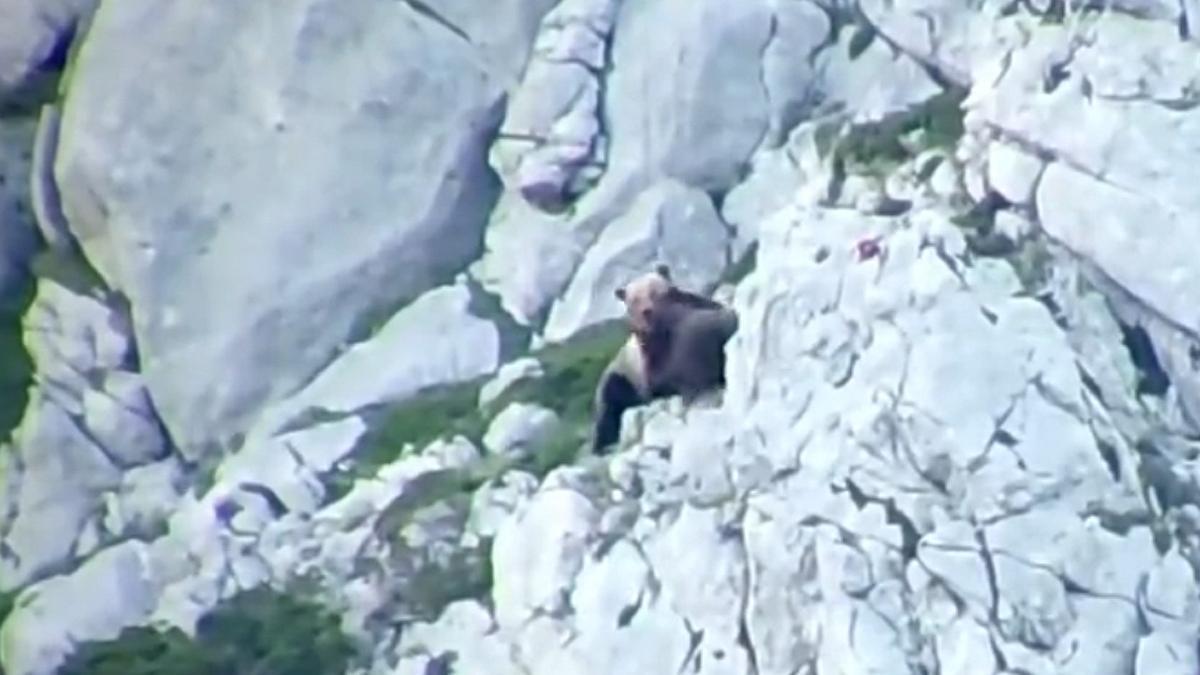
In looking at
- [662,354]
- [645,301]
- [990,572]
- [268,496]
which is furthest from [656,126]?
[990,572]

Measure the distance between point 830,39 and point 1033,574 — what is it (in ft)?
19.2

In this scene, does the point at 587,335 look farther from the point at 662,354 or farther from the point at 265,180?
the point at 265,180

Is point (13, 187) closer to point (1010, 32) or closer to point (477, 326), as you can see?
point (477, 326)

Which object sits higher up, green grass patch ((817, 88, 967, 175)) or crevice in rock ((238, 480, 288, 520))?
green grass patch ((817, 88, 967, 175))

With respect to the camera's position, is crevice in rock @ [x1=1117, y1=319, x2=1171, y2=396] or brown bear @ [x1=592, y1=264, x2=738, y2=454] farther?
A: brown bear @ [x1=592, y1=264, x2=738, y2=454]

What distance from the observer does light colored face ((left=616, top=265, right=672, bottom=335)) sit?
16812 mm

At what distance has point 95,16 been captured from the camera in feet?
68.1

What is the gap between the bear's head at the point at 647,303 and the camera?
16.8 metres

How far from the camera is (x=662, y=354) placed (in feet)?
54.9

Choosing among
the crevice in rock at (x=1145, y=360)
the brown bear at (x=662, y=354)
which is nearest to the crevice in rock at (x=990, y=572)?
the crevice in rock at (x=1145, y=360)

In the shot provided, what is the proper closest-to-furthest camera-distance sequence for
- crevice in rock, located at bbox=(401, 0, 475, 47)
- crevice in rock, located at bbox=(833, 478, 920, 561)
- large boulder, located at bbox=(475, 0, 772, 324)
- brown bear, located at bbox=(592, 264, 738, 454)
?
crevice in rock, located at bbox=(833, 478, 920, 561)
brown bear, located at bbox=(592, 264, 738, 454)
large boulder, located at bbox=(475, 0, 772, 324)
crevice in rock, located at bbox=(401, 0, 475, 47)

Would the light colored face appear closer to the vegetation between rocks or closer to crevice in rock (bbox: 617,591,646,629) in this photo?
the vegetation between rocks

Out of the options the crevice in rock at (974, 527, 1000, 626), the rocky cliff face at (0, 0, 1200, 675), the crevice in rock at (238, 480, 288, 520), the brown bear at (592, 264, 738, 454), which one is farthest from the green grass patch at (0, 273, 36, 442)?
the crevice in rock at (974, 527, 1000, 626)

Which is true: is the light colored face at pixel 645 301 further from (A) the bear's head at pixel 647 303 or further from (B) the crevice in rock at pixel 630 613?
(B) the crevice in rock at pixel 630 613
